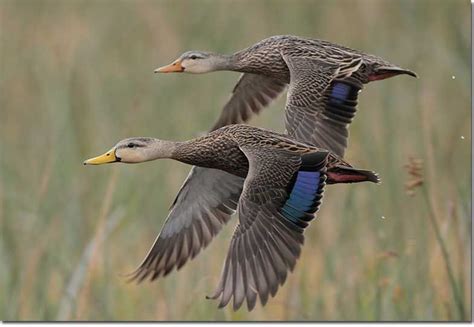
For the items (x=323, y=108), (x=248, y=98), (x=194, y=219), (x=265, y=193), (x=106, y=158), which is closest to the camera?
(x=265, y=193)

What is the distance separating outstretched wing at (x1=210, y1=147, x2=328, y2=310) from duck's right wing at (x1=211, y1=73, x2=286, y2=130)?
208 centimetres

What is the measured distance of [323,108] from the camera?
7586 mm

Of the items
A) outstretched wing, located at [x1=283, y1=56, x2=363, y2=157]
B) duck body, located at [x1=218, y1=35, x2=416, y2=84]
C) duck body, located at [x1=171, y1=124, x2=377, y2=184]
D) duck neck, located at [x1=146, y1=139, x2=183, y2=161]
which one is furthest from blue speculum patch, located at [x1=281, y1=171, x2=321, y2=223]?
duck body, located at [x1=218, y1=35, x2=416, y2=84]

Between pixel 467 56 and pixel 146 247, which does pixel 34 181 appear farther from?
pixel 467 56

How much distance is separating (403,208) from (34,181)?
2437 millimetres

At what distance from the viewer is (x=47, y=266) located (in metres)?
8.41

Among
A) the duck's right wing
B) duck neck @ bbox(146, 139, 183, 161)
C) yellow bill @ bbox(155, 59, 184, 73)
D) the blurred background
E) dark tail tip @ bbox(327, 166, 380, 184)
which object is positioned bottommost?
the blurred background

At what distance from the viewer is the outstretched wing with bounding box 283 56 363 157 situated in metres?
7.53

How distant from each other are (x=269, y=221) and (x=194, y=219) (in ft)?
4.64

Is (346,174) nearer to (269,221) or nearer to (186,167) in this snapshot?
(269,221)

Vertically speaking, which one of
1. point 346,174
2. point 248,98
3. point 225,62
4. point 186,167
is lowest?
point 186,167

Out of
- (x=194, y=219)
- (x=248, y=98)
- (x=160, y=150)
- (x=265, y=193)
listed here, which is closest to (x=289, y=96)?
(x=160, y=150)

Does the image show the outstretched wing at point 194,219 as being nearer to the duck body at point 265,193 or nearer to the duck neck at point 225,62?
the duck neck at point 225,62

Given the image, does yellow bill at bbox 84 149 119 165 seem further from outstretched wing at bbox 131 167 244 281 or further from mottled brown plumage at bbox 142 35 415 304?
outstretched wing at bbox 131 167 244 281
